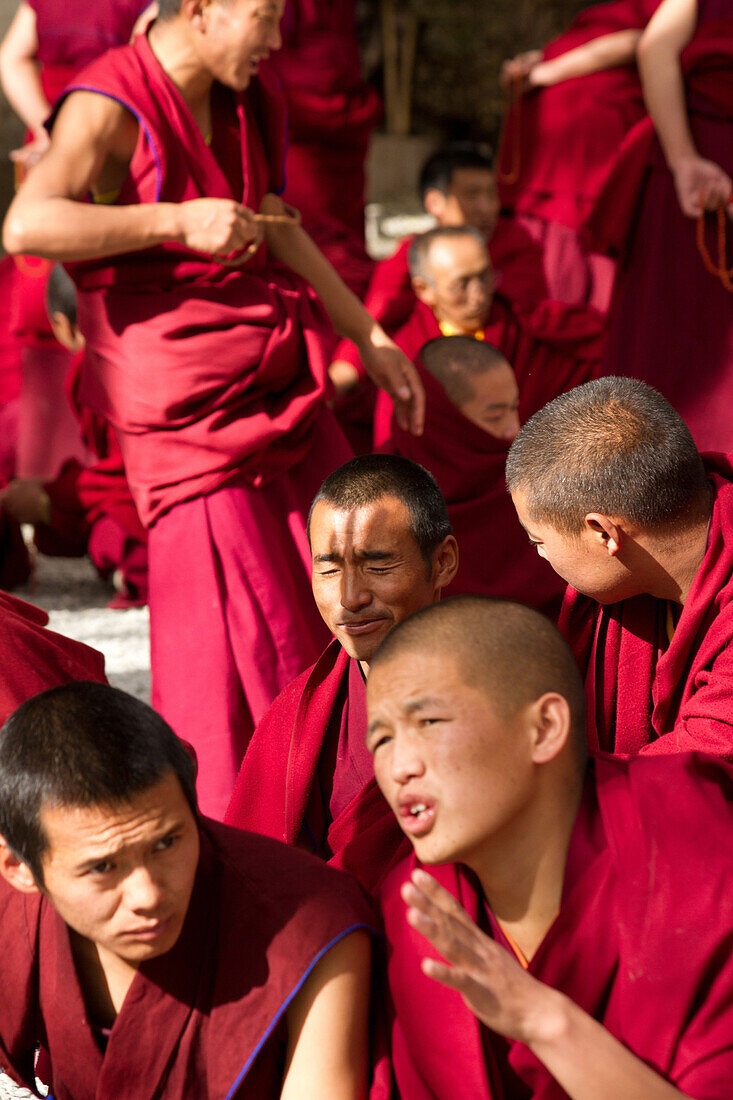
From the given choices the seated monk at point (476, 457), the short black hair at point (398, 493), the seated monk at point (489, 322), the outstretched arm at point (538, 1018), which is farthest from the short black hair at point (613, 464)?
the seated monk at point (489, 322)

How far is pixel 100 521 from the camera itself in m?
4.58

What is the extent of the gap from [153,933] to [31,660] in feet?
2.32

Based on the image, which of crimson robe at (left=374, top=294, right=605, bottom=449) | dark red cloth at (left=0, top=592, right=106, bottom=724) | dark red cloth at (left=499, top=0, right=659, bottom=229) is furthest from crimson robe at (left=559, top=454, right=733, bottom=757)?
dark red cloth at (left=499, top=0, right=659, bottom=229)

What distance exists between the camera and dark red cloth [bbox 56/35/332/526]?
8.75 feet

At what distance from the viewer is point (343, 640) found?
198cm

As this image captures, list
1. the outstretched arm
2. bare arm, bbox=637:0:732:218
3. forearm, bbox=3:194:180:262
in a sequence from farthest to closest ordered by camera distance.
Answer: bare arm, bbox=637:0:732:218, forearm, bbox=3:194:180:262, the outstretched arm

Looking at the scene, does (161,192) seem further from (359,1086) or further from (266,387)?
(359,1086)

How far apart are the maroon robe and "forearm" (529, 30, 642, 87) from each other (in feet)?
7.17

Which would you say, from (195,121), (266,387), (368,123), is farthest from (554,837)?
(368,123)

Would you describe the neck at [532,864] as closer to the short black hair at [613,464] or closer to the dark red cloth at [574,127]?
the short black hair at [613,464]

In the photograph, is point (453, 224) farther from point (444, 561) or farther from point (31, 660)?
point (31, 660)

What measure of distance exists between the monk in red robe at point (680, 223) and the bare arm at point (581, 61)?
16.9 inches

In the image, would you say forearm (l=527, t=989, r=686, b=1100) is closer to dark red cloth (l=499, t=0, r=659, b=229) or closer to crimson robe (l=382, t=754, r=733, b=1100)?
crimson robe (l=382, t=754, r=733, b=1100)

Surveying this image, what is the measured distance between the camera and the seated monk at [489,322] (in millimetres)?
4352
